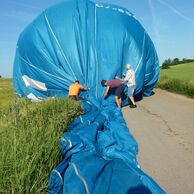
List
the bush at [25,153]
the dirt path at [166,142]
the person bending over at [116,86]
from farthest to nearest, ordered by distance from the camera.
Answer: the person bending over at [116,86] → the dirt path at [166,142] → the bush at [25,153]

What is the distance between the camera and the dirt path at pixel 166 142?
5.71 m

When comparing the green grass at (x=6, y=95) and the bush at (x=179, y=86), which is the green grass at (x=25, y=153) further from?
the bush at (x=179, y=86)

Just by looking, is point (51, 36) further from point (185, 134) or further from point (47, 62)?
point (185, 134)

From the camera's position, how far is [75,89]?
12.6 m

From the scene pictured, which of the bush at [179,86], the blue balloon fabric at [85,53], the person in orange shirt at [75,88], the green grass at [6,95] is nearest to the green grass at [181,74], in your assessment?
the bush at [179,86]

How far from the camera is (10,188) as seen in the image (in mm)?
4258

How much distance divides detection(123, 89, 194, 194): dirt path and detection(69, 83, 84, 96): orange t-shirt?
5.71 feet

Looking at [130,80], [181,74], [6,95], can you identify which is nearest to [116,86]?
[130,80]

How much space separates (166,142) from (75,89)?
17.6ft

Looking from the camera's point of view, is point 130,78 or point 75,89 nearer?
point 75,89

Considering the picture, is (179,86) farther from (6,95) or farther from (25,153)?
(25,153)

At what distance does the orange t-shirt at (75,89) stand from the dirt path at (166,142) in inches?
68.5

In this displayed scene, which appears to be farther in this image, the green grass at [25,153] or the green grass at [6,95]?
the green grass at [6,95]

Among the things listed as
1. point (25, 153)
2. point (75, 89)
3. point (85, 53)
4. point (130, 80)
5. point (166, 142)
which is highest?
point (85, 53)
